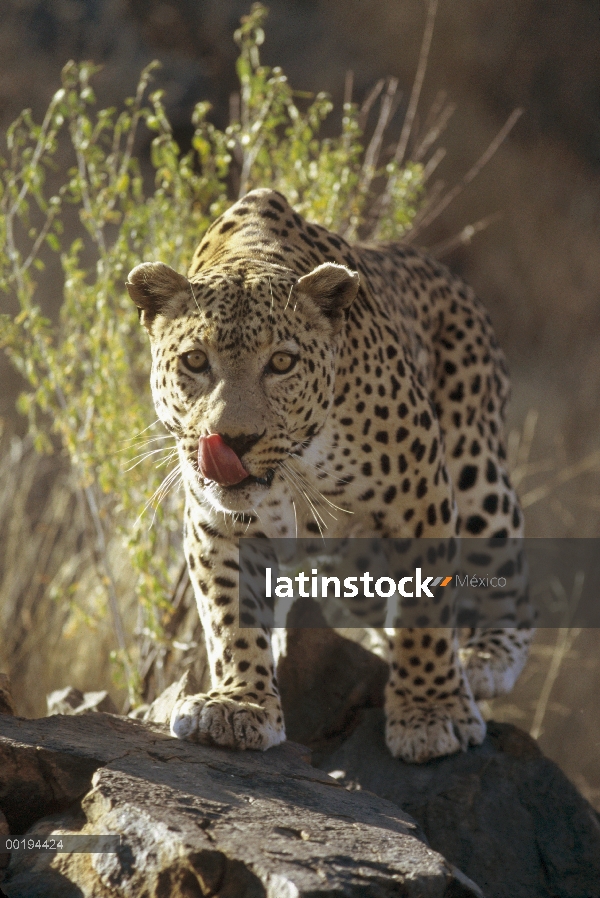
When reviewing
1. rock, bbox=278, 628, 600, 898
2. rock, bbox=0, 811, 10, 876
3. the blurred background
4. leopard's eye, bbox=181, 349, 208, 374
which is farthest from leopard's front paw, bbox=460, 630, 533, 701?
the blurred background

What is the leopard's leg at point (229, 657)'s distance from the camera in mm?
4564

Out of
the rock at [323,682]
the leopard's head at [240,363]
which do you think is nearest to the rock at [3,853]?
the leopard's head at [240,363]

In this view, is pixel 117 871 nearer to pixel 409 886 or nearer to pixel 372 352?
pixel 409 886

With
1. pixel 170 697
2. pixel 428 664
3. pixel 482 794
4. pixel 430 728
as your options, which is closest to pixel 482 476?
pixel 428 664

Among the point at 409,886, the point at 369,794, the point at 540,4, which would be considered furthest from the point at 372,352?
the point at 540,4

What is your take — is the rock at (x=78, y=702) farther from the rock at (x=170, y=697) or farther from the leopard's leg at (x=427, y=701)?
the leopard's leg at (x=427, y=701)

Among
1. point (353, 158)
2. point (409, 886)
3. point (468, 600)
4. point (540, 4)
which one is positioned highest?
point (540, 4)

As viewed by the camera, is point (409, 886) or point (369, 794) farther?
point (369, 794)

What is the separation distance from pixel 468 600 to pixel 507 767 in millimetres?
1687

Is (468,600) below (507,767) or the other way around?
the other way around

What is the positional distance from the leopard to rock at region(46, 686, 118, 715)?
1327 millimetres

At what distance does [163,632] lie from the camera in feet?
22.4

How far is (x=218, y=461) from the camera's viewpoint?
13.7 ft

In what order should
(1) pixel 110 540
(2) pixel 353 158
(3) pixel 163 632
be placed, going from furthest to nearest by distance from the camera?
(1) pixel 110 540, (2) pixel 353 158, (3) pixel 163 632
